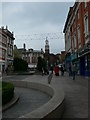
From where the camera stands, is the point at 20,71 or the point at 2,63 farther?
the point at 2,63

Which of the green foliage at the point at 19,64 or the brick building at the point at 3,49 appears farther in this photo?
the brick building at the point at 3,49

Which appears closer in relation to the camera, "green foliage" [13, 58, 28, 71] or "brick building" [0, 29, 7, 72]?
"green foliage" [13, 58, 28, 71]

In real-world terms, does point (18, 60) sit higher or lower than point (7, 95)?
higher

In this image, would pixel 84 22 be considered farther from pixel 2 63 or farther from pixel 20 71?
pixel 2 63

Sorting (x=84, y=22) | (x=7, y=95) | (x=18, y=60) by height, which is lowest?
(x=7, y=95)

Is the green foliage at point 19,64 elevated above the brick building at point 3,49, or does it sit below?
below

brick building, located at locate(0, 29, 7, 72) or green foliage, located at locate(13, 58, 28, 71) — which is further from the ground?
brick building, located at locate(0, 29, 7, 72)

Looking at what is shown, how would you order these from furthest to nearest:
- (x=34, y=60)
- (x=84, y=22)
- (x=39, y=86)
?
(x=34, y=60) → (x=84, y=22) → (x=39, y=86)

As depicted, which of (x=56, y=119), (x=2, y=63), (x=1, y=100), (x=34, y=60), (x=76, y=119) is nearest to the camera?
(x=56, y=119)

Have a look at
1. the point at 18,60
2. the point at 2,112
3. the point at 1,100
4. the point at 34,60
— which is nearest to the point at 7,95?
the point at 1,100

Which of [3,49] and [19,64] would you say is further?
[3,49]

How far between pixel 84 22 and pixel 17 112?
19.0 m

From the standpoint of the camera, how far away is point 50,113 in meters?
4.15

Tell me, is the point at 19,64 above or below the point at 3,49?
below
